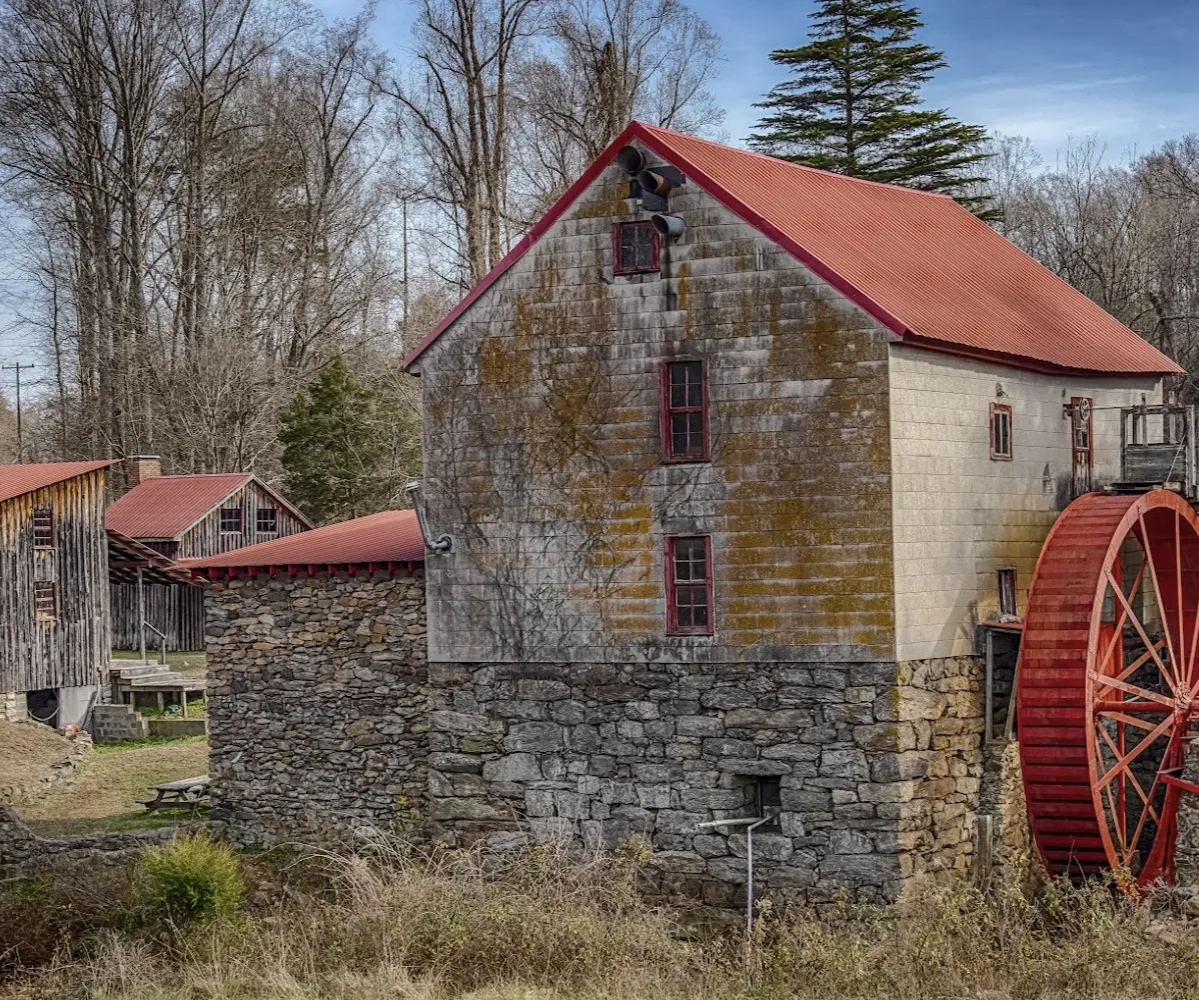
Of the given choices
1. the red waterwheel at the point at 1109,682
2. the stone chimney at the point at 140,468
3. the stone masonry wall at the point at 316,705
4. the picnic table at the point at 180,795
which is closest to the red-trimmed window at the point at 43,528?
the picnic table at the point at 180,795

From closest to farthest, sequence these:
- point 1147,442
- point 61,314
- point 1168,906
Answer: point 1168,906 < point 1147,442 < point 61,314

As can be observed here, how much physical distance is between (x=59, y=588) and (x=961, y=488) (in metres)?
18.8

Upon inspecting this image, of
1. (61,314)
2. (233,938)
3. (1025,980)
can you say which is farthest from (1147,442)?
(61,314)

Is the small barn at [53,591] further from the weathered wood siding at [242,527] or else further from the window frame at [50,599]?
the weathered wood siding at [242,527]

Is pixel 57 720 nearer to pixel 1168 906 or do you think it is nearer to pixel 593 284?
pixel 593 284

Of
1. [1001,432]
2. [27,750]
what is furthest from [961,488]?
[27,750]

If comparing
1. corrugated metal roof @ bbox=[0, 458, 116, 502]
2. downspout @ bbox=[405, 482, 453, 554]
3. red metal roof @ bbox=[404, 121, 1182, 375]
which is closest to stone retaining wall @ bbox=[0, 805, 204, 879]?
downspout @ bbox=[405, 482, 453, 554]

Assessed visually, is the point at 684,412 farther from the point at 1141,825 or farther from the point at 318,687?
the point at 1141,825

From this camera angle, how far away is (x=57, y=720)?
33.6 meters

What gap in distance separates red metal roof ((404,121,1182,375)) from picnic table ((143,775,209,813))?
7639mm

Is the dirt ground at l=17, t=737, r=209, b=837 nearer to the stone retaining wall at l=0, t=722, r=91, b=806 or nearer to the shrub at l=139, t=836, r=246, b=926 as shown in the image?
the stone retaining wall at l=0, t=722, r=91, b=806

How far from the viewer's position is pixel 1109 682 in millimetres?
20672

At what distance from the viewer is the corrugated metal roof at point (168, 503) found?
40.3 meters

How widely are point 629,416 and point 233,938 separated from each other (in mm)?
7045
